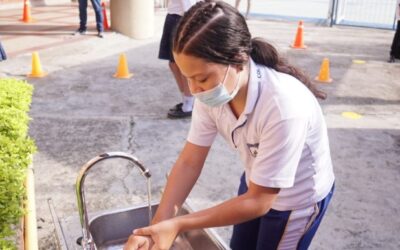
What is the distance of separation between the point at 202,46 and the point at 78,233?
3.36 ft

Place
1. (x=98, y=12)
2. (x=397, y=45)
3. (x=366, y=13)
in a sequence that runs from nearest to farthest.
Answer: (x=397, y=45), (x=98, y=12), (x=366, y=13)

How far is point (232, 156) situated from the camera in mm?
3910

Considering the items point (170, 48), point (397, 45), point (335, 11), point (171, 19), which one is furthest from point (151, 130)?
point (335, 11)

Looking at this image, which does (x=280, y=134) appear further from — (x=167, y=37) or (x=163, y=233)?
(x=167, y=37)

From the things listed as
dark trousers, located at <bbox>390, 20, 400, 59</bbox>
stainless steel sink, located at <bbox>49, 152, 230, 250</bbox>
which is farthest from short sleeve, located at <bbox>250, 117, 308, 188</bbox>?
dark trousers, located at <bbox>390, 20, 400, 59</bbox>

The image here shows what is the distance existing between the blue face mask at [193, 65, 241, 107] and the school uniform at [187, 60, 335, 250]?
0.06 meters

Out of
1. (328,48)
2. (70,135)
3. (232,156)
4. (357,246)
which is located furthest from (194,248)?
(328,48)

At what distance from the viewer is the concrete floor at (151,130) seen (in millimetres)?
3127

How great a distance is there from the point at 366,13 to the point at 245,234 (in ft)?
39.3

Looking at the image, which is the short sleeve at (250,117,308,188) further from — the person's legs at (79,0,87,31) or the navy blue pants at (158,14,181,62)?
the person's legs at (79,0,87,31)

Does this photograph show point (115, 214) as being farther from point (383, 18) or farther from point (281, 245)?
point (383, 18)

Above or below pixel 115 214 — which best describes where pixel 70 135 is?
below

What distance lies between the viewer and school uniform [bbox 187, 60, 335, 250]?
4.44ft

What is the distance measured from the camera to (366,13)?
12.4m
